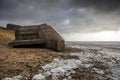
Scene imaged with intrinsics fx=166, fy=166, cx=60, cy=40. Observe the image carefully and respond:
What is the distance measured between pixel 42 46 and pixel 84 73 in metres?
6.93

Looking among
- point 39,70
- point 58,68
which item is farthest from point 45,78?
point 58,68

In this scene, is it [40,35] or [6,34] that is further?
[6,34]

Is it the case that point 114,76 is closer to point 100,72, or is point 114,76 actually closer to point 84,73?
point 100,72

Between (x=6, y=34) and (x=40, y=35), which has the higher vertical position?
(x=6, y=34)

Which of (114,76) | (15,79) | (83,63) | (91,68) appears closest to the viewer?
(15,79)

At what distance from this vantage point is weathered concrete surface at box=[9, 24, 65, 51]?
1364cm

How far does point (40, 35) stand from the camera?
15492 mm

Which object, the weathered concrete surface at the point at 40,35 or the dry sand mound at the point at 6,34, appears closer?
the weathered concrete surface at the point at 40,35

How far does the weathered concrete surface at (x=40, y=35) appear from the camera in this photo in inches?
537

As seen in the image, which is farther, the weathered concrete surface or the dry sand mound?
the dry sand mound

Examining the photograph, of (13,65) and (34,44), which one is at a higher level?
(34,44)

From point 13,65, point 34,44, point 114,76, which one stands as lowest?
point 114,76

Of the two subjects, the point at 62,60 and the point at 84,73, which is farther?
the point at 62,60

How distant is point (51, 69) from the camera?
8.63m
